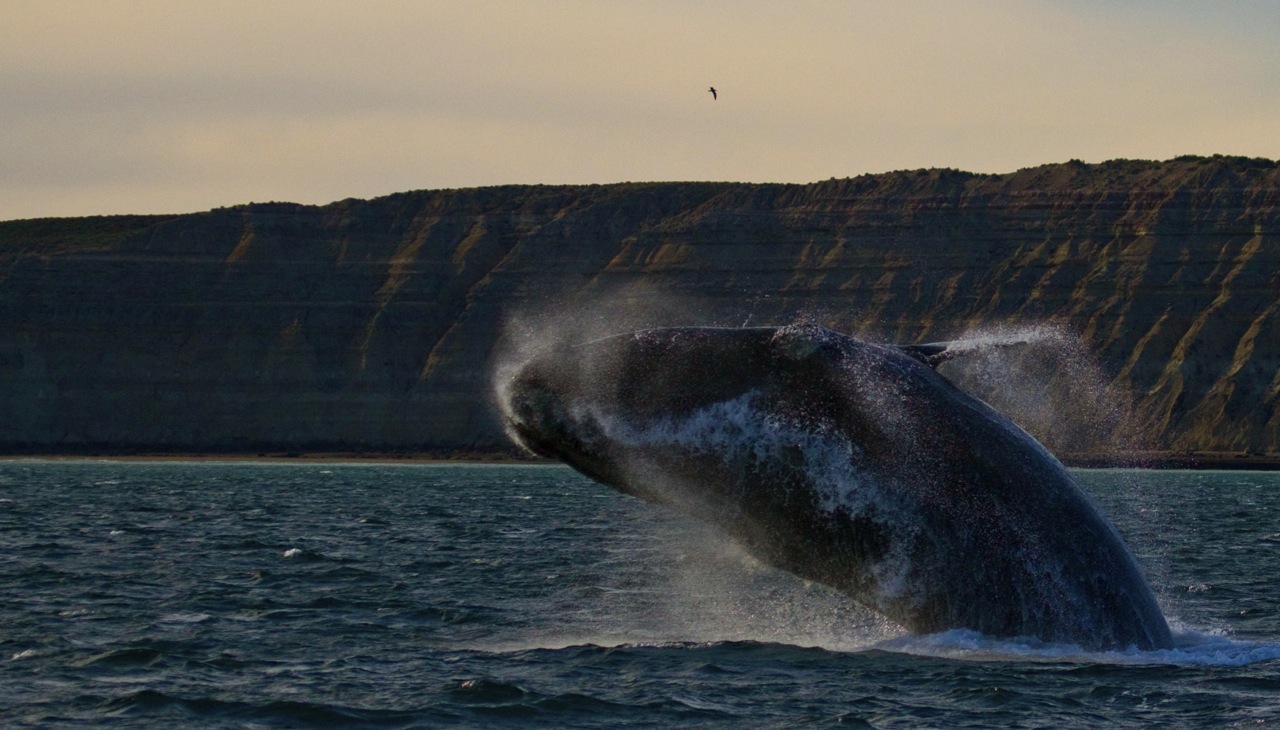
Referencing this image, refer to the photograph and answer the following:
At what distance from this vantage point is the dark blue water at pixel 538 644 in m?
11.7

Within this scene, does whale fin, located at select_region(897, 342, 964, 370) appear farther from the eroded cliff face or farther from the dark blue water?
the eroded cliff face

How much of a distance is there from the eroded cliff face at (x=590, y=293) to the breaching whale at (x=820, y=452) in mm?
75285

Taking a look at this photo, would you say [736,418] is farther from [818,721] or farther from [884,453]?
[818,721]

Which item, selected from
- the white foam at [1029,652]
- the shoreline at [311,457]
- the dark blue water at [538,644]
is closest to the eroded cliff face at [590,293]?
the shoreline at [311,457]

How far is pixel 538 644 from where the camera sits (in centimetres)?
1491

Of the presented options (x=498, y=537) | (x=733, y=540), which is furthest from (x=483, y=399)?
(x=733, y=540)

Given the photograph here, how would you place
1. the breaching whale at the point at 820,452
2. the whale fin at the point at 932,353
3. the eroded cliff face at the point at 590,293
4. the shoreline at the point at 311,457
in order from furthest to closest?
the shoreline at the point at 311,457 → the eroded cliff face at the point at 590,293 → the whale fin at the point at 932,353 → the breaching whale at the point at 820,452

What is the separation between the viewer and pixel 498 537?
29734mm

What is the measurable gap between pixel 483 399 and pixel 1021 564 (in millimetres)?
84029

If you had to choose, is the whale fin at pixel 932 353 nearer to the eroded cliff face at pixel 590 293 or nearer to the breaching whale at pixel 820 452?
the breaching whale at pixel 820 452

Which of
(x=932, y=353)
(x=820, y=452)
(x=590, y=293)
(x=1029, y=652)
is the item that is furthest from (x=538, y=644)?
(x=590, y=293)

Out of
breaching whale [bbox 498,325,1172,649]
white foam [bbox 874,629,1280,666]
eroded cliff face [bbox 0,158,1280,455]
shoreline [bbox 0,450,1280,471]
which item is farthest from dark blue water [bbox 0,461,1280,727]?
eroded cliff face [bbox 0,158,1280,455]

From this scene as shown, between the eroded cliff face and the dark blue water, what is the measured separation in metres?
62.8

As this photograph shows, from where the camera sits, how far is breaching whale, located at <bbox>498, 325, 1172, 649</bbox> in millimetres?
11391
